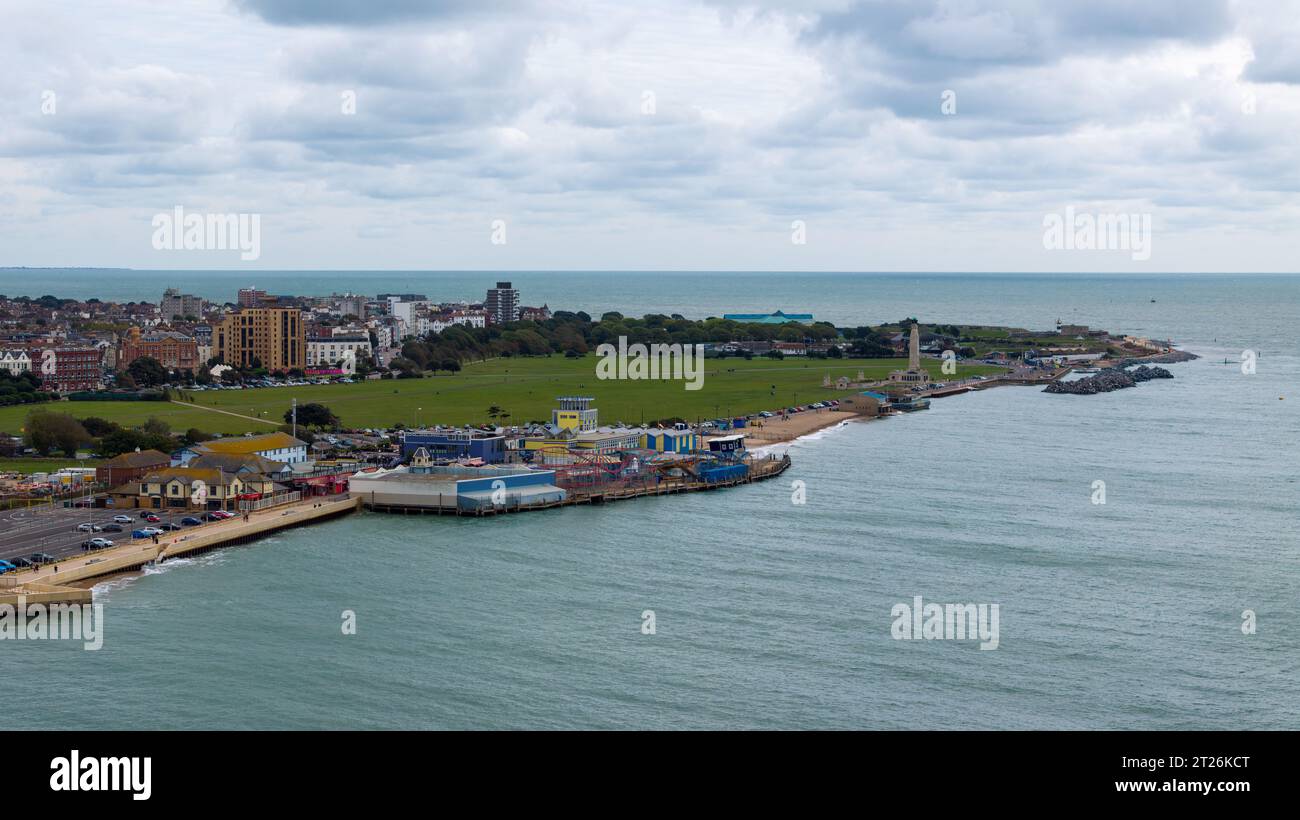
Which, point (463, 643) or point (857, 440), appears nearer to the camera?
point (463, 643)

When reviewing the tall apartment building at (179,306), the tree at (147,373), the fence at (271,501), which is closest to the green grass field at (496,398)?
the tree at (147,373)

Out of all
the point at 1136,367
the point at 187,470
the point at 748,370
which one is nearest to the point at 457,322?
the point at 748,370

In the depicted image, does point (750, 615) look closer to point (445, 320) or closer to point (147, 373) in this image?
point (147, 373)

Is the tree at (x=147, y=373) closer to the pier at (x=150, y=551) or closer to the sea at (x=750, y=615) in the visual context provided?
the pier at (x=150, y=551)

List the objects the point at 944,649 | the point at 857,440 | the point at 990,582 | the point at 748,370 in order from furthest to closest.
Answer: the point at 748,370 < the point at 857,440 < the point at 990,582 < the point at 944,649

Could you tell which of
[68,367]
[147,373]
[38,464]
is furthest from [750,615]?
[68,367]

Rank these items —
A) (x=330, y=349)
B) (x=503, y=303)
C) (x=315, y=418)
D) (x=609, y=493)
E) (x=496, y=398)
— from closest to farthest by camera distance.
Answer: (x=609, y=493) → (x=315, y=418) → (x=496, y=398) → (x=330, y=349) → (x=503, y=303)

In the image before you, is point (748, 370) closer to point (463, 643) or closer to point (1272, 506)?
point (1272, 506)
